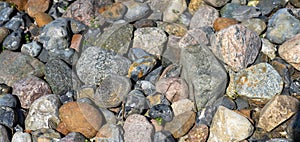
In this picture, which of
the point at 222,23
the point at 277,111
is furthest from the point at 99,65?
the point at 277,111

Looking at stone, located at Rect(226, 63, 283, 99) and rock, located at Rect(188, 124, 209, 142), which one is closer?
rock, located at Rect(188, 124, 209, 142)

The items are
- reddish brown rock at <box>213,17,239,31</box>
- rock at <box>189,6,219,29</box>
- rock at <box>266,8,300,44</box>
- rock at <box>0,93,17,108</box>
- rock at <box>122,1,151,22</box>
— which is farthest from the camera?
rock at <box>122,1,151,22</box>

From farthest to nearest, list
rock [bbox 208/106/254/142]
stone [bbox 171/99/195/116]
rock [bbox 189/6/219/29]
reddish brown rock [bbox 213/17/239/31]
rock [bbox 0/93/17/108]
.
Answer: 1. rock [bbox 189/6/219/29]
2. reddish brown rock [bbox 213/17/239/31]
3. rock [bbox 0/93/17/108]
4. stone [bbox 171/99/195/116]
5. rock [bbox 208/106/254/142]

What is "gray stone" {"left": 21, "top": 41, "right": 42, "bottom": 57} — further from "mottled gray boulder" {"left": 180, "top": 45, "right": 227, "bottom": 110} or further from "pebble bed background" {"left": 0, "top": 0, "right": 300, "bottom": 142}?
"mottled gray boulder" {"left": 180, "top": 45, "right": 227, "bottom": 110}

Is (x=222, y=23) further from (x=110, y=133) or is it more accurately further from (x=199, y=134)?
(x=110, y=133)

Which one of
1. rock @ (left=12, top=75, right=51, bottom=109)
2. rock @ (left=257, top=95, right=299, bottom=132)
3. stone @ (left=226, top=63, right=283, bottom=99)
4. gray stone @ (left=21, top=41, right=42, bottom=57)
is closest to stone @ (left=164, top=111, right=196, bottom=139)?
stone @ (left=226, top=63, right=283, bottom=99)

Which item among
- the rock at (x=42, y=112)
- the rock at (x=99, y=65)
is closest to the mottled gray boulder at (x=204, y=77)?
the rock at (x=99, y=65)
